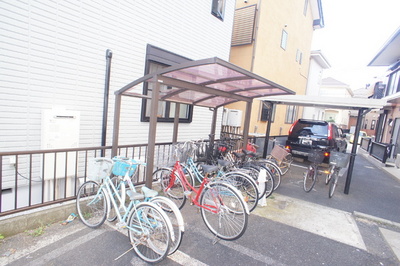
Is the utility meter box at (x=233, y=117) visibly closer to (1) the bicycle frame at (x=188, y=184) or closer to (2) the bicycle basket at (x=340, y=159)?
(2) the bicycle basket at (x=340, y=159)

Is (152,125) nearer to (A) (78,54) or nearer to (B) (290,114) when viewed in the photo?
(A) (78,54)

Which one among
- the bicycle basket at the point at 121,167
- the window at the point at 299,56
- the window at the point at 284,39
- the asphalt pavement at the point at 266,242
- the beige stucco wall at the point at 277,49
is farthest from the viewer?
the window at the point at 299,56

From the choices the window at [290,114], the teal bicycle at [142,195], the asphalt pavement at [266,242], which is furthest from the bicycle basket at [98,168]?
the window at [290,114]

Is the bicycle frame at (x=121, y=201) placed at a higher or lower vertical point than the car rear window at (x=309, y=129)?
lower

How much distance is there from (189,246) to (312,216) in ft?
8.34

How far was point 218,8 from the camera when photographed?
22.5 feet

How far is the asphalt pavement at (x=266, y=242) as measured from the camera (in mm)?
2605

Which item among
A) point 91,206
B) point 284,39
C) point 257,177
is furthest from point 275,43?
point 91,206

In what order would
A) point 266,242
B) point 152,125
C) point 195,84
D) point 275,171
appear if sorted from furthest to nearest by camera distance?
point 275,171 < point 195,84 < point 152,125 < point 266,242

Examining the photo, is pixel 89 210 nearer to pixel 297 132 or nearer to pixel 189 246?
pixel 189 246

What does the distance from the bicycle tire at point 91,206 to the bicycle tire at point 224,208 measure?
1.48 meters

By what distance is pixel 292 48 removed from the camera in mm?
12672

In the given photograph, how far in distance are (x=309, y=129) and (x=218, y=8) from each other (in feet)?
17.0

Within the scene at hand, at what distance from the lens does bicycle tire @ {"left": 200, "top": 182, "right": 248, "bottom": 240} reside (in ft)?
10.2
